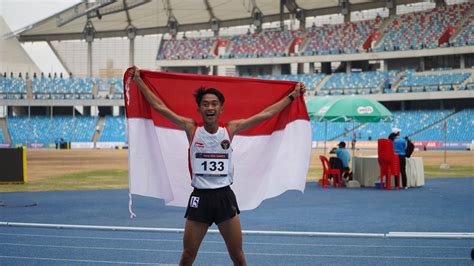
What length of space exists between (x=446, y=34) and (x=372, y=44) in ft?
24.4

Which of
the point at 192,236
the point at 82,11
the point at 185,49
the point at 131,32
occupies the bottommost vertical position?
the point at 192,236

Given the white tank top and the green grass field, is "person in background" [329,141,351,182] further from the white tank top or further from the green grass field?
the white tank top

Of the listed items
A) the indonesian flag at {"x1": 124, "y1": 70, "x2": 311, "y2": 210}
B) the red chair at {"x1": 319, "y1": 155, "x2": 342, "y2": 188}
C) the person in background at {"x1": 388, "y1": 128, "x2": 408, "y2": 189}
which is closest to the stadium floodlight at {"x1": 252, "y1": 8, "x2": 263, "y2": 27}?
the red chair at {"x1": 319, "y1": 155, "x2": 342, "y2": 188}

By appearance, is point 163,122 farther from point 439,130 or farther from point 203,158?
point 439,130

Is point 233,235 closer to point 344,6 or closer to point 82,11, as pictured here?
point 344,6

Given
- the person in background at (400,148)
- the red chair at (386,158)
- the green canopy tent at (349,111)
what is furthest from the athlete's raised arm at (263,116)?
the green canopy tent at (349,111)

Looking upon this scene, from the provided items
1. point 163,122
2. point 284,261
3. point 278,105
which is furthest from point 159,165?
point 284,261

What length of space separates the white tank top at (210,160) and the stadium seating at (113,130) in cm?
6798

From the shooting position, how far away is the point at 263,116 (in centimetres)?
667

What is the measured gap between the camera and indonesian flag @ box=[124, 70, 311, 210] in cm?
734

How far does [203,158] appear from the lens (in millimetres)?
6047

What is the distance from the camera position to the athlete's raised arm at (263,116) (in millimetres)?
6327

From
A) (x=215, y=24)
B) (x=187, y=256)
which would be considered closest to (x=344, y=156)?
(x=187, y=256)

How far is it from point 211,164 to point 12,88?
7578cm
